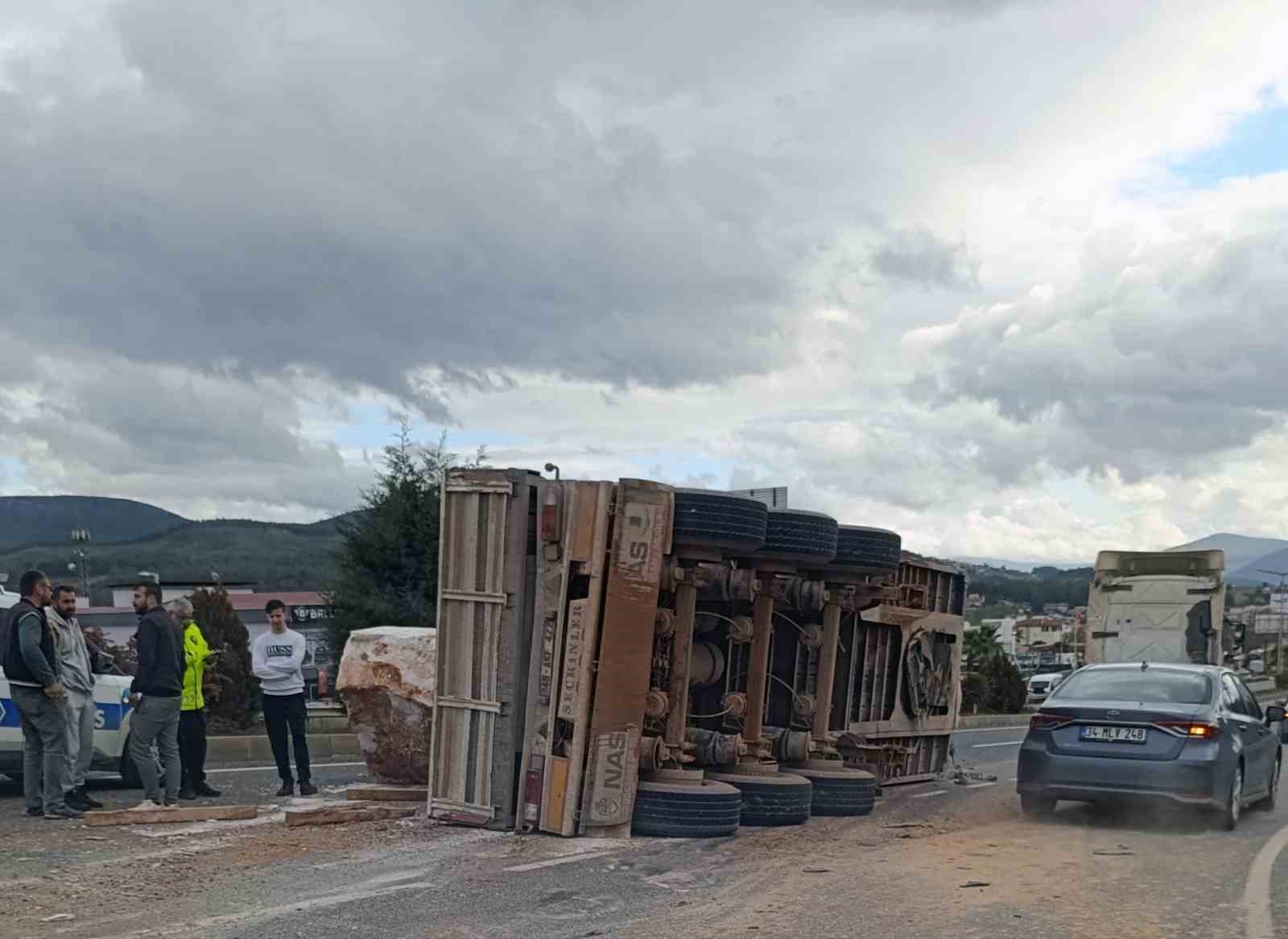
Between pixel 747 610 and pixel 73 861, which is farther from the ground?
pixel 747 610

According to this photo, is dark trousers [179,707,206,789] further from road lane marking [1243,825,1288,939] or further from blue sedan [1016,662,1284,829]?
road lane marking [1243,825,1288,939]

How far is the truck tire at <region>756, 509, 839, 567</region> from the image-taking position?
10.6m

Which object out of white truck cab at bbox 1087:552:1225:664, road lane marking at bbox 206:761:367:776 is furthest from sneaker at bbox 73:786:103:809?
white truck cab at bbox 1087:552:1225:664

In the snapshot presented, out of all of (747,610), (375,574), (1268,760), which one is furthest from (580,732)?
(375,574)

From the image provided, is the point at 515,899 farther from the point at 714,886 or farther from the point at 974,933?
the point at 974,933

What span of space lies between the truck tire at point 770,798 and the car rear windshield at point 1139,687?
8.79ft

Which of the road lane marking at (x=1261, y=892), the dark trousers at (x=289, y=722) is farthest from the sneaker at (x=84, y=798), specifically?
the road lane marking at (x=1261, y=892)

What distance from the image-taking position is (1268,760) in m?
12.8

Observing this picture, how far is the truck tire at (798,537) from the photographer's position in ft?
34.8

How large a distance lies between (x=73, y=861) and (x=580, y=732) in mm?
3137

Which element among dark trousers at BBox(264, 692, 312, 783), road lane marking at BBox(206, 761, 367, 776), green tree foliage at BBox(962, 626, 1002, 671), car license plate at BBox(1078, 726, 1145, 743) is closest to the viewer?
car license plate at BBox(1078, 726, 1145, 743)

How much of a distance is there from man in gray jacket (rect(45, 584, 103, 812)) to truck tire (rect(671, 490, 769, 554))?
477cm

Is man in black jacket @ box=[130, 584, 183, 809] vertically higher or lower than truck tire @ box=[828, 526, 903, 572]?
lower

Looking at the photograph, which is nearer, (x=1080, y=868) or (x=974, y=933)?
(x=974, y=933)
